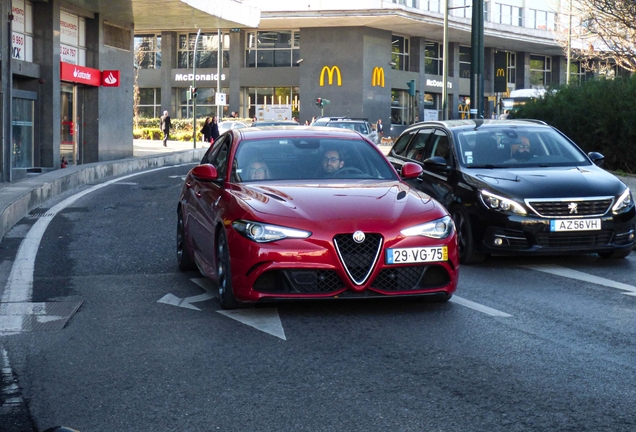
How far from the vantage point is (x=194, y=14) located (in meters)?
35.8

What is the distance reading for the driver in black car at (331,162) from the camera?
8.50 m

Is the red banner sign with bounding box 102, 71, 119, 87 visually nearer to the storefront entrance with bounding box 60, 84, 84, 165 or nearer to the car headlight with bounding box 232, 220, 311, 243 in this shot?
the storefront entrance with bounding box 60, 84, 84, 165

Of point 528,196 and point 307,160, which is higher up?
point 307,160

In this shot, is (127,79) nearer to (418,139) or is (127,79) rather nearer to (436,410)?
(418,139)

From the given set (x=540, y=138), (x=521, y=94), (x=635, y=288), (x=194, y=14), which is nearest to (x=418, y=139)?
(x=540, y=138)

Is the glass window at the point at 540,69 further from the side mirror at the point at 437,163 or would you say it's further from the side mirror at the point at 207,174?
the side mirror at the point at 207,174

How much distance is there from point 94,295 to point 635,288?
462 centimetres

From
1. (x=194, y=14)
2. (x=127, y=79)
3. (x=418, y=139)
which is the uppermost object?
(x=194, y=14)

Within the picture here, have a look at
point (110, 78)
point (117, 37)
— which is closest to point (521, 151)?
point (110, 78)

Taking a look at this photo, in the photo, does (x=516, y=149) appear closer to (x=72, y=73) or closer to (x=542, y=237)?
(x=542, y=237)

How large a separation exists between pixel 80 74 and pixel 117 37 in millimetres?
4755

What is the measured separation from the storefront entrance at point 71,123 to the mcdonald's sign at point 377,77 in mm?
34515

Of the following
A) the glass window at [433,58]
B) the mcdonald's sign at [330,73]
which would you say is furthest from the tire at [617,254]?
the glass window at [433,58]

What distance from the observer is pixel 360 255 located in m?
7.16
